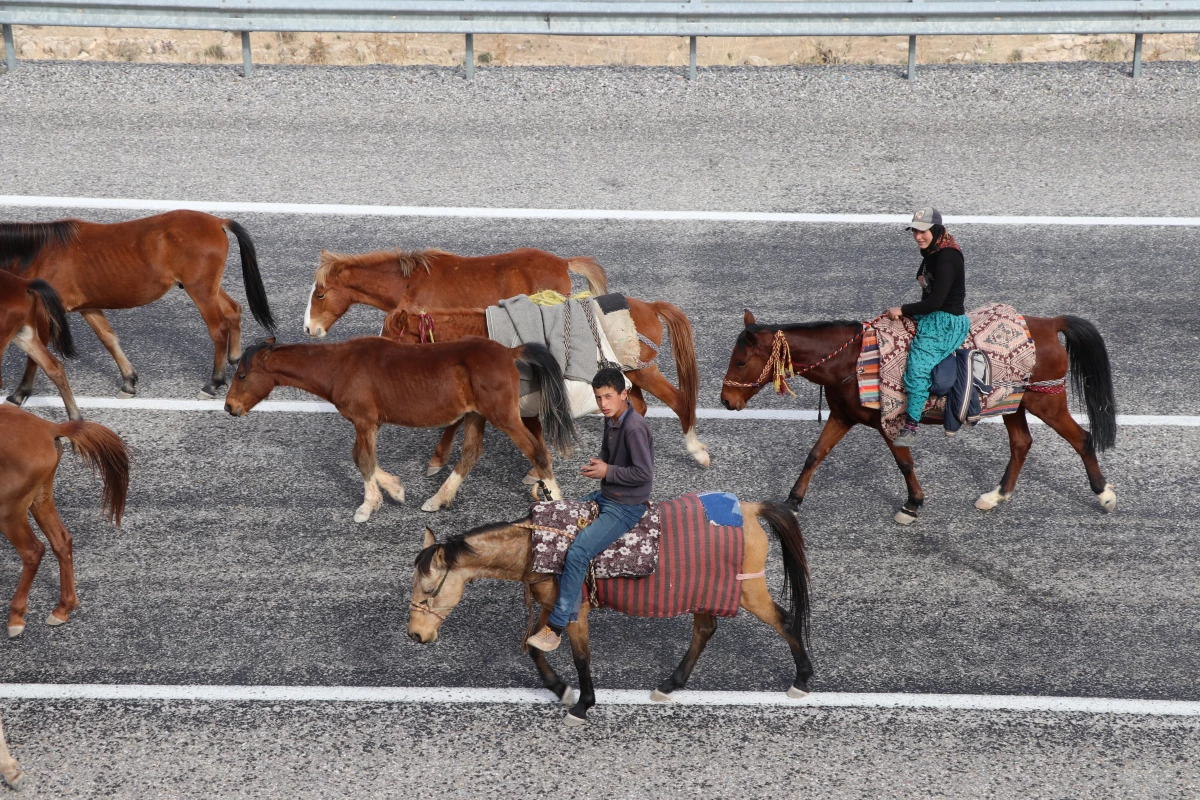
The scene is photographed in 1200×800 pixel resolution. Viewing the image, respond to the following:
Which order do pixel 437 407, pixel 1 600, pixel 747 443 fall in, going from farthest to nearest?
pixel 747 443 → pixel 437 407 → pixel 1 600

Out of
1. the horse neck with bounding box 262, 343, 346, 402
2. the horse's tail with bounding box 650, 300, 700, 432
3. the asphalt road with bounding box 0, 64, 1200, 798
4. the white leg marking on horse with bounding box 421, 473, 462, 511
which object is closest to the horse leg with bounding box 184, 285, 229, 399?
the asphalt road with bounding box 0, 64, 1200, 798

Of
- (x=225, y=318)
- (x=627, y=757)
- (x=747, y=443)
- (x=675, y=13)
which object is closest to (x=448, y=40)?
(x=675, y=13)

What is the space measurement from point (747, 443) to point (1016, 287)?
14.4 feet

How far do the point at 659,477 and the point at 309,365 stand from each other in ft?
10.3

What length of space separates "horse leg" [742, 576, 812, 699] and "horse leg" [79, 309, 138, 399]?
6.93 metres

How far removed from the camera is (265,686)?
25.4 feet

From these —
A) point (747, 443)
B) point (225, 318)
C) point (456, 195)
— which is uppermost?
point (456, 195)

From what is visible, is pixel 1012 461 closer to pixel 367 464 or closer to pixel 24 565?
pixel 367 464

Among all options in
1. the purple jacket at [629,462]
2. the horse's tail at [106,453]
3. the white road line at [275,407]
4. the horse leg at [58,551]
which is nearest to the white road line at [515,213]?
the white road line at [275,407]

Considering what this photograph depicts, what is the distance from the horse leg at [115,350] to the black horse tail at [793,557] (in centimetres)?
691

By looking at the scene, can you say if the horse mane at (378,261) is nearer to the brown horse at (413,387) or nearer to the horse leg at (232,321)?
the horse leg at (232,321)

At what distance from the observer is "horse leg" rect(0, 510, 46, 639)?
8.12m

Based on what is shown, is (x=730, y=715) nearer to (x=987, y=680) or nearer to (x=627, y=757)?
(x=627, y=757)

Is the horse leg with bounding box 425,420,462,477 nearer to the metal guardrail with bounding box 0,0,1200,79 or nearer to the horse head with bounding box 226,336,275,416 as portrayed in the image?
the horse head with bounding box 226,336,275,416
